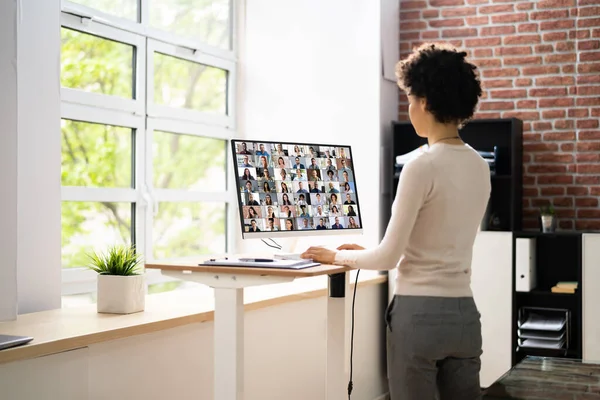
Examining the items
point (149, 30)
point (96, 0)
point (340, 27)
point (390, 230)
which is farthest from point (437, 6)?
point (390, 230)

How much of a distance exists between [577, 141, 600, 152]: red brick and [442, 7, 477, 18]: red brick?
3.39ft

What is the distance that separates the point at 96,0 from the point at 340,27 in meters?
1.57

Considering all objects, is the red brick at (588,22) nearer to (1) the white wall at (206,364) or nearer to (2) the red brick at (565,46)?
(2) the red brick at (565,46)

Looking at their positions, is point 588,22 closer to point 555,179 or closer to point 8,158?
point 555,179

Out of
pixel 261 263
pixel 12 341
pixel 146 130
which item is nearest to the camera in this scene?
pixel 12 341

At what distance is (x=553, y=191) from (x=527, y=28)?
0.98m

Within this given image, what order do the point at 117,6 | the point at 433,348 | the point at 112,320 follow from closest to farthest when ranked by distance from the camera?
1. the point at 433,348
2. the point at 112,320
3. the point at 117,6

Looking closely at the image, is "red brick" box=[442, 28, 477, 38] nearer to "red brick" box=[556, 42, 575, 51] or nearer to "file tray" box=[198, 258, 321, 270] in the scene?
"red brick" box=[556, 42, 575, 51]

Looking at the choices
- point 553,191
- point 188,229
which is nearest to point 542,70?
point 553,191

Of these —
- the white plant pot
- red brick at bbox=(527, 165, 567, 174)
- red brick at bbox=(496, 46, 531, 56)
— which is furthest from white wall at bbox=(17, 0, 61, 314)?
red brick at bbox=(527, 165, 567, 174)

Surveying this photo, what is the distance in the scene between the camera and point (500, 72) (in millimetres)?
4785

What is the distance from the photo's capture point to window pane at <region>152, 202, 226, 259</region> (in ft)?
13.9

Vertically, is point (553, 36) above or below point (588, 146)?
above

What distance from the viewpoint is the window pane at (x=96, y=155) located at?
363 centimetres
